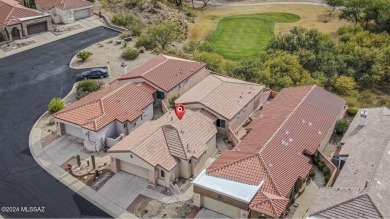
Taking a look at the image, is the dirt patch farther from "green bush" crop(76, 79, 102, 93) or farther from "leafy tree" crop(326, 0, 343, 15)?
"green bush" crop(76, 79, 102, 93)

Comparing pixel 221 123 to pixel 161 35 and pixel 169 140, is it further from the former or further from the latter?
pixel 161 35

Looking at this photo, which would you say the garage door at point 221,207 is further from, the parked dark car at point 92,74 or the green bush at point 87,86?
the parked dark car at point 92,74

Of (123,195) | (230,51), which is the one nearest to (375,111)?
(123,195)

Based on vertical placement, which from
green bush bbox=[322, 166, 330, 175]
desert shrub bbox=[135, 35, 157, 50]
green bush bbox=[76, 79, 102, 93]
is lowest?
green bush bbox=[322, 166, 330, 175]

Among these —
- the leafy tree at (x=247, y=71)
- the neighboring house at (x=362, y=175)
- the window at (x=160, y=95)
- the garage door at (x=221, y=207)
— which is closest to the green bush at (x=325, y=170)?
the neighboring house at (x=362, y=175)

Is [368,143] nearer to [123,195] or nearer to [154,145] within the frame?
[154,145]

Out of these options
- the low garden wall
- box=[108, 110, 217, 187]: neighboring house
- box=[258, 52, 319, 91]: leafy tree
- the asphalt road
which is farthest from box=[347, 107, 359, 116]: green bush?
the asphalt road
